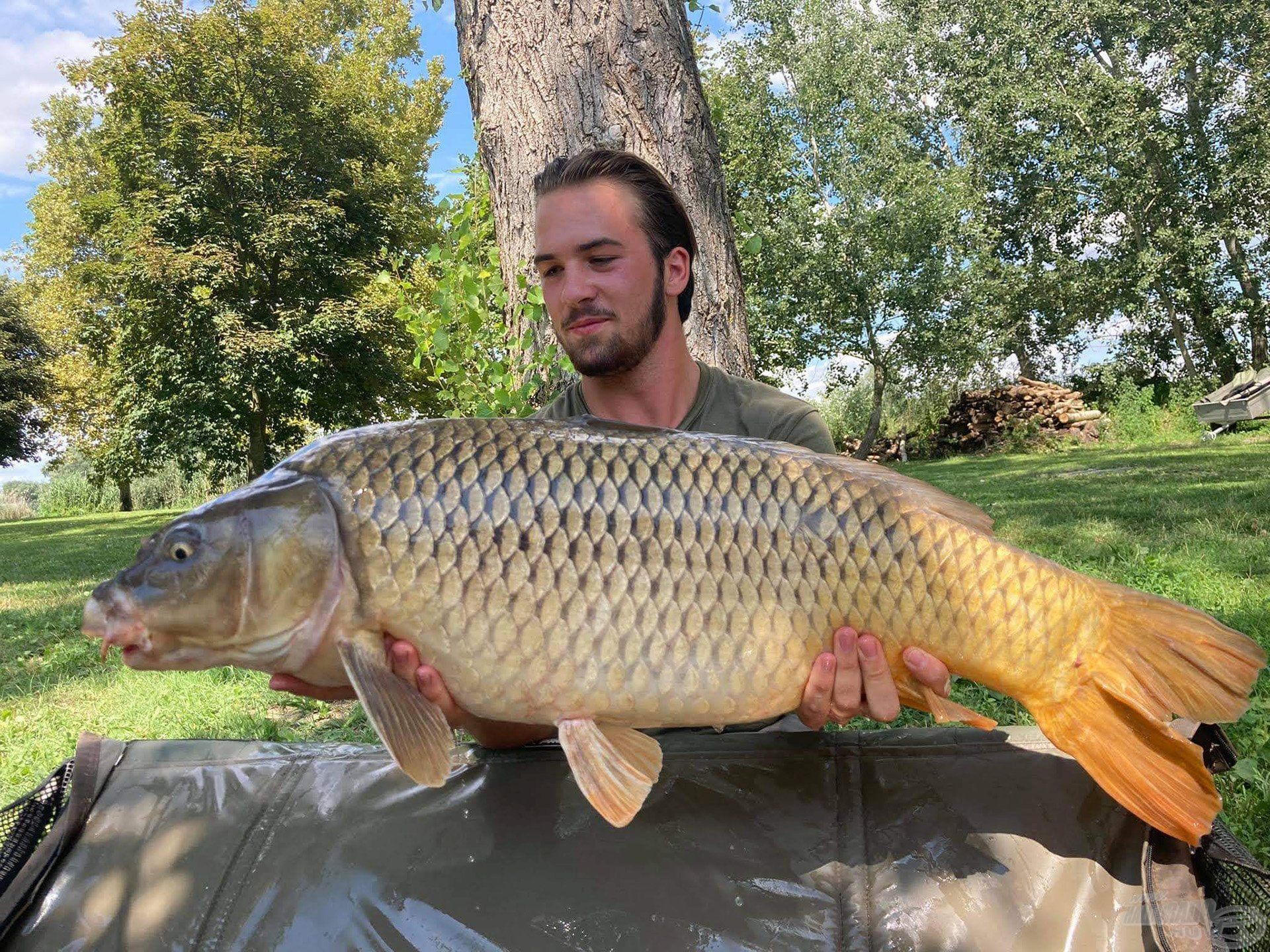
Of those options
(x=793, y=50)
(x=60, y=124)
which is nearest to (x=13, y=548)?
(x=60, y=124)

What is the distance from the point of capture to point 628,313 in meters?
2.03

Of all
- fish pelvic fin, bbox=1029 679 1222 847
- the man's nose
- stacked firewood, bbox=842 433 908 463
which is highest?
the man's nose

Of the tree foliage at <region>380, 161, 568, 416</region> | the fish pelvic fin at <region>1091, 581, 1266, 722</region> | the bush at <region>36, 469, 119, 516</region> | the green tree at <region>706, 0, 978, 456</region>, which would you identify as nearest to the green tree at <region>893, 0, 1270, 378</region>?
the green tree at <region>706, 0, 978, 456</region>

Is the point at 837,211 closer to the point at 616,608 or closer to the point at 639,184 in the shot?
the point at 639,184

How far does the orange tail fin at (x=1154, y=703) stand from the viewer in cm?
126

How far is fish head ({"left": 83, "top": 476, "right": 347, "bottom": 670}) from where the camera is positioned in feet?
4.25

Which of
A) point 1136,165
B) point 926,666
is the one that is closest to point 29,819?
point 926,666

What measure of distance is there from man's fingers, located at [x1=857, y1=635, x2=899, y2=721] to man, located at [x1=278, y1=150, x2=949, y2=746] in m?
0.69

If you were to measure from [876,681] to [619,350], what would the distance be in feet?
3.18

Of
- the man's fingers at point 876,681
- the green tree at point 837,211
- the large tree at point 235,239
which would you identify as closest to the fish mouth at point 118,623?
the man's fingers at point 876,681

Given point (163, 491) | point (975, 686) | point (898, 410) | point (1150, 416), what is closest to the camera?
point (975, 686)

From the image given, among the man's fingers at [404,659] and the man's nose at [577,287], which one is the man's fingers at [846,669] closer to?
the man's fingers at [404,659]

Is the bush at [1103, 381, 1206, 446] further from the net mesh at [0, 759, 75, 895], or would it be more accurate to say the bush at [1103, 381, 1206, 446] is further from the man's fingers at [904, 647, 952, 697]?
the net mesh at [0, 759, 75, 895]

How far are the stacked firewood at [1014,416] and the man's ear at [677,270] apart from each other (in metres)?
14.7
